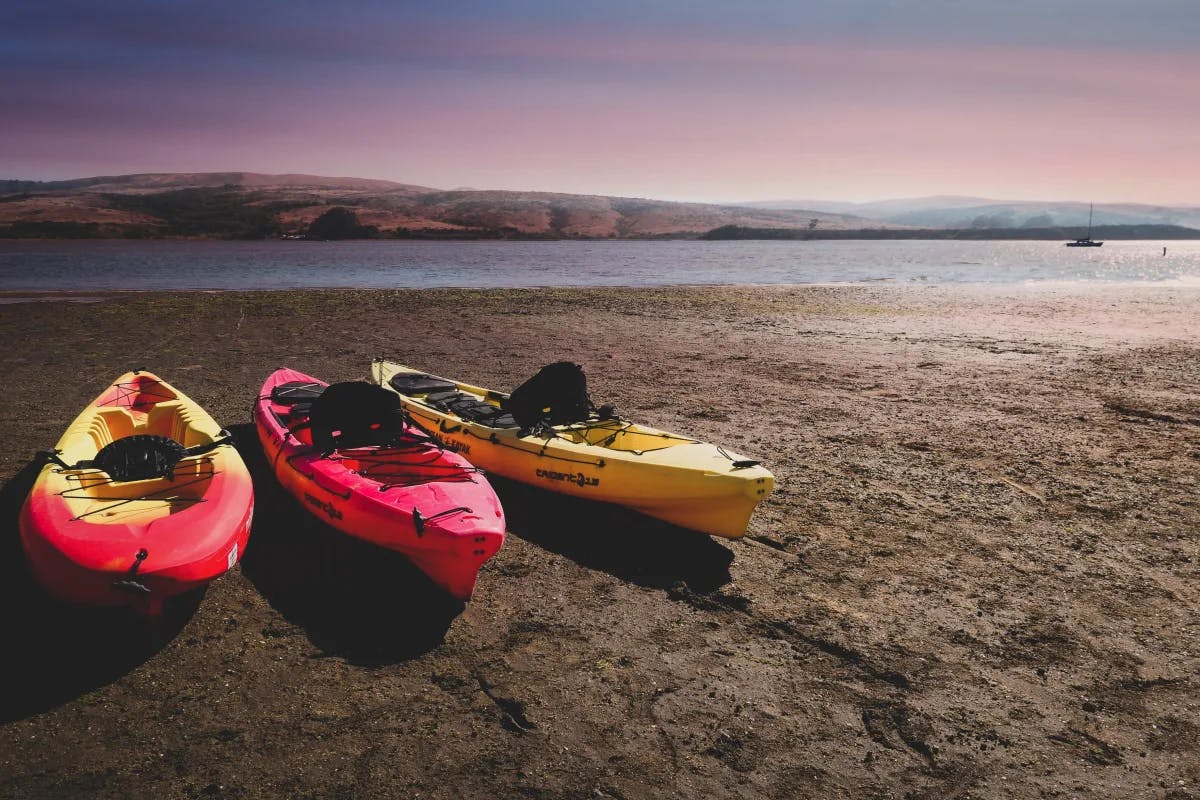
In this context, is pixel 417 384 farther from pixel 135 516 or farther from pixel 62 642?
pixel 62 642

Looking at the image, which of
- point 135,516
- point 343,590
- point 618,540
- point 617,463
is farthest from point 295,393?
point 618,540

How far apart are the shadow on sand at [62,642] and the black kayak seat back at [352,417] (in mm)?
1999

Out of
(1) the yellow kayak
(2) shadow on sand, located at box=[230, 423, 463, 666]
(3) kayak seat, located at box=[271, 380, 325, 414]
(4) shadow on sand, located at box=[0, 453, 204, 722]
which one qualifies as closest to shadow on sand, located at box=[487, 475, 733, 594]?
(1) the yellow kayak

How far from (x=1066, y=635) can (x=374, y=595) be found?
5.90 metres

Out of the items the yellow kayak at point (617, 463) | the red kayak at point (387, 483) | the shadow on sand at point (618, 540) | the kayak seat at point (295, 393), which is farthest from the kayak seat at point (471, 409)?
the kayak seat at point (295, 393)

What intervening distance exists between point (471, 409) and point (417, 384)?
1.47 m

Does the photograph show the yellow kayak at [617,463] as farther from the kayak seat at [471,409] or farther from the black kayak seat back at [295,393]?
the black kayak seat back at [295,393]

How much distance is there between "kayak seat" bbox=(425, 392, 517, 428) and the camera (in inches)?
345

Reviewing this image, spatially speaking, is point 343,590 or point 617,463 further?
point 617,463

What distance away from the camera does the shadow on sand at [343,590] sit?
5414 mm

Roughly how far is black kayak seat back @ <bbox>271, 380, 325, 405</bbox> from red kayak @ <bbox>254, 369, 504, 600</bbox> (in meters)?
0.52

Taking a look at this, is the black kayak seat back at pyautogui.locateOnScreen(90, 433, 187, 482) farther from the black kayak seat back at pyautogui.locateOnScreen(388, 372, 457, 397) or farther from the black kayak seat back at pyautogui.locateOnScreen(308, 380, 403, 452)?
the black kayak seat back at pyautogui.locateOnScreen(388, 372, 457, 397)

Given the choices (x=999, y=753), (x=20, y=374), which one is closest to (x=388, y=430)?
(x=999, y=753)

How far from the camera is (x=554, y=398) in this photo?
8.35 metres
